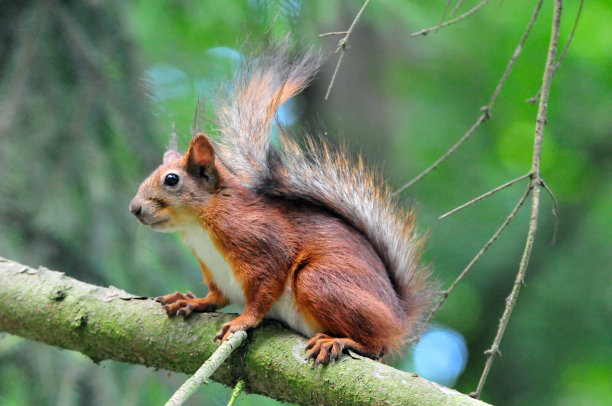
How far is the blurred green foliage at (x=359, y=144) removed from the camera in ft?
8.89

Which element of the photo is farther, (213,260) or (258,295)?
(213,260)

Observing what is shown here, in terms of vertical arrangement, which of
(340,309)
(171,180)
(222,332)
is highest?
(171,180)

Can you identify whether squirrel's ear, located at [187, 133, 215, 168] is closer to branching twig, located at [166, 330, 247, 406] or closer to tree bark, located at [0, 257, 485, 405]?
tree bark, located at [0, 257, 485, 405]

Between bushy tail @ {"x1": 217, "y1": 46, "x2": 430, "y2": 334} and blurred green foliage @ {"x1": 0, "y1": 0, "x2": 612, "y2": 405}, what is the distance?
12 cm

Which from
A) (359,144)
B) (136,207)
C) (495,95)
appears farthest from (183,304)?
(495,95)

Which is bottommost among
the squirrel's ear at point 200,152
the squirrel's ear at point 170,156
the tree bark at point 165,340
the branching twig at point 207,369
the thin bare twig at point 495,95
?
the tree bark at point 165,340

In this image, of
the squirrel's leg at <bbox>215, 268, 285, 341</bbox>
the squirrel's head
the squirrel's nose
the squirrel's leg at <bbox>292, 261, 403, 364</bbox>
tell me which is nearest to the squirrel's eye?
the squirrel's head

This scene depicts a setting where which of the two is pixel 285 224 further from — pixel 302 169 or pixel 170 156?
pixel 170 156

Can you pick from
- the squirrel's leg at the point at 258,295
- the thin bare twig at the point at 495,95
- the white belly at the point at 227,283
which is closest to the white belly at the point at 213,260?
the white belly at the point at 227,283

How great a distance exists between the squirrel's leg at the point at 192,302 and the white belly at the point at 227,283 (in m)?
0.04

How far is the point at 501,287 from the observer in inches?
237

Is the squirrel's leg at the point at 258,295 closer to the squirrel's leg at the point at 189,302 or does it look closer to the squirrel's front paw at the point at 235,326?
the squirrel's front paw at the point at 235,326

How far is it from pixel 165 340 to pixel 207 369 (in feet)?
1.51

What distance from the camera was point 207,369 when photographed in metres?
1.86
